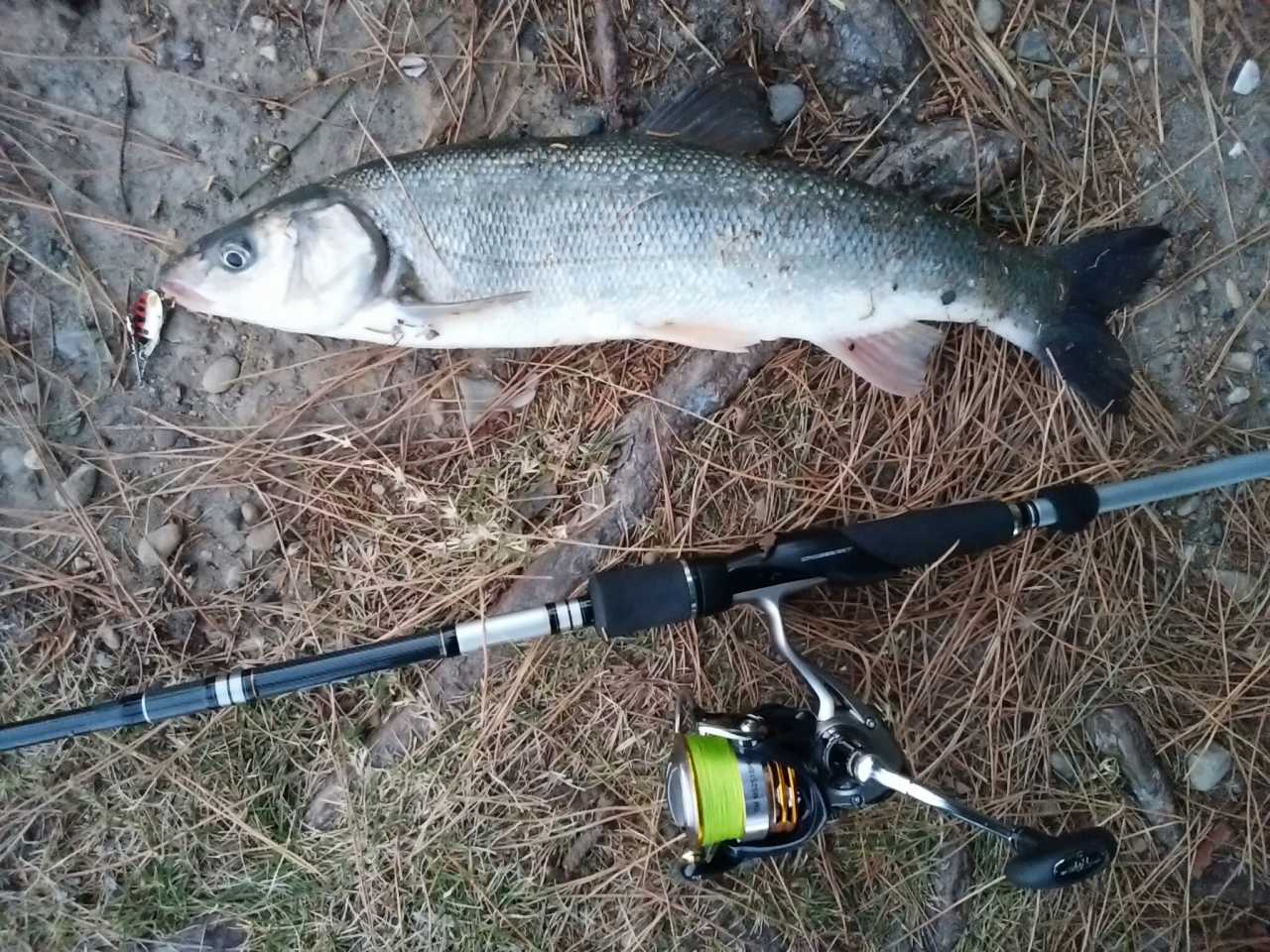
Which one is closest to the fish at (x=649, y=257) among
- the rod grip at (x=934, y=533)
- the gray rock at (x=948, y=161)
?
the gray rock at (x=948, y=161)

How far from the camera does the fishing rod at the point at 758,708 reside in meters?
2.32

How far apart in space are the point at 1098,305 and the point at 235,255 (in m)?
2.63

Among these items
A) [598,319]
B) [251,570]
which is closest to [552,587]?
[598,319]

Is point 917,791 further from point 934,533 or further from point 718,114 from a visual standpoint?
point 718,114

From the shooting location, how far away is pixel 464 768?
2.69 m

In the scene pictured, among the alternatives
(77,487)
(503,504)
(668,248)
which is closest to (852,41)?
(668,248)

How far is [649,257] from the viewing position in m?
2.51

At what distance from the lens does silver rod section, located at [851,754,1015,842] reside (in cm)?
212

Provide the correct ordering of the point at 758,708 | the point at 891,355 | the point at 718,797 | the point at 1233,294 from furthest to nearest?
the point at 1233,294 → the point at 891,355 → the point at 758,708 → the point at 718,797

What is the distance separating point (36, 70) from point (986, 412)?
3227 millimetres

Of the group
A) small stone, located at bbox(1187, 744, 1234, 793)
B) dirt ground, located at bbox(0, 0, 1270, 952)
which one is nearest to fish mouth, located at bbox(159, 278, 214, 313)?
dirt ground, located at bbox(0, 0, 1270, 952)

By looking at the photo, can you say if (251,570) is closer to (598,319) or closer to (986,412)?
(598,319)

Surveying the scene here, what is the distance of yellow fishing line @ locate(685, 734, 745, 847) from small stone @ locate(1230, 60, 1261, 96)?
2.78m

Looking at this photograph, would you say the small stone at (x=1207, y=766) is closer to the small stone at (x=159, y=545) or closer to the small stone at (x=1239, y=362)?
the small stone at (x=1239, y=362)
